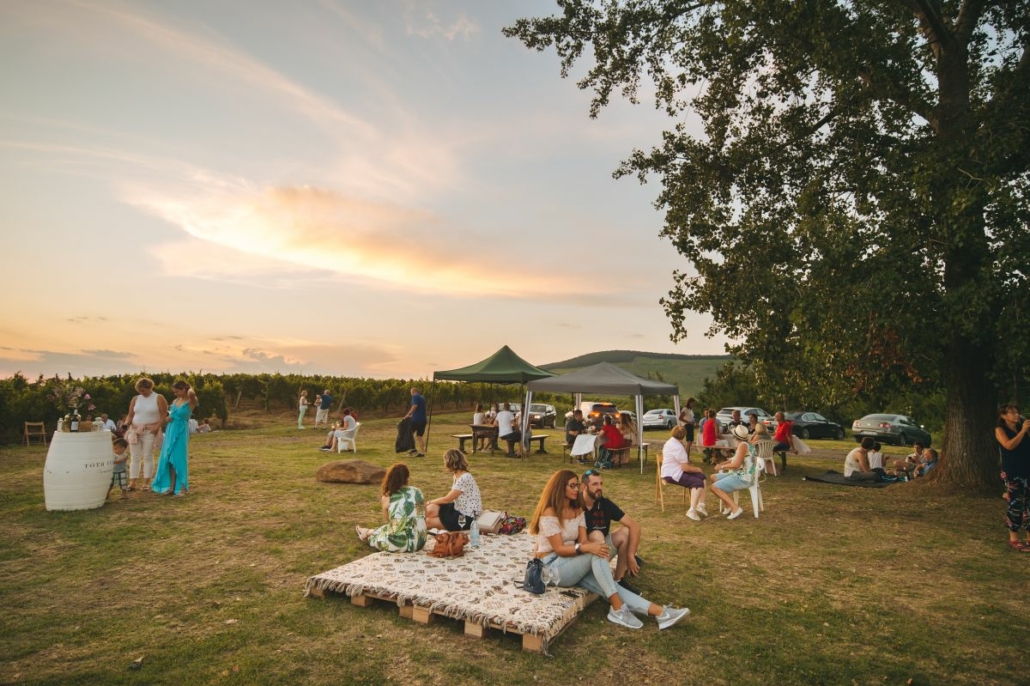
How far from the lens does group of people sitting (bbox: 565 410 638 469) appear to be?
51.3 feet

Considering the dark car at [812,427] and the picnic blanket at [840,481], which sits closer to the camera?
the picnic blanket at [840,481]

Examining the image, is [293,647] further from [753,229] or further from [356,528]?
[753,229]

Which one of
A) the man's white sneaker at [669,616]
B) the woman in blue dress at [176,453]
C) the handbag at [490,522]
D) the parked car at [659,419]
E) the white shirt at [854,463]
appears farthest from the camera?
the parked car at [659,419]

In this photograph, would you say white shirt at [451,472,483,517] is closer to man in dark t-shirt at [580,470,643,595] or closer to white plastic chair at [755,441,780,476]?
man in dark t-shirt at [580,470,643,595]

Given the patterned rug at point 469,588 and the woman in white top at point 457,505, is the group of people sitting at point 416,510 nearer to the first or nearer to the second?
the woman in white top at point 457,505

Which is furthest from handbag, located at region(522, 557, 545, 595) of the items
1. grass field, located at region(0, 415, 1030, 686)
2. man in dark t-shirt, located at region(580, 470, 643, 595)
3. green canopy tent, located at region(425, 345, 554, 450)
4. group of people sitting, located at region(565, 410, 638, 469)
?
green canopy tent, located at region(425, 345, 554, 450)

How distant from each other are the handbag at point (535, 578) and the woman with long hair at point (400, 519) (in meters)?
1.60

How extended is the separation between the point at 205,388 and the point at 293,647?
23.4 m

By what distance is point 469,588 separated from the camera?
17.9 feet

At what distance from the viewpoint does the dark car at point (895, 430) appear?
24.9m

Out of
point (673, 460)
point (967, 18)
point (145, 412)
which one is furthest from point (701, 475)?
point (967, 18)

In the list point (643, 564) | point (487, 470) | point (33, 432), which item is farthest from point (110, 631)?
point (33, 432)

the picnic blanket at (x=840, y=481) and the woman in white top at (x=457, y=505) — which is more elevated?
the woman in white top at (x=457, y=505)

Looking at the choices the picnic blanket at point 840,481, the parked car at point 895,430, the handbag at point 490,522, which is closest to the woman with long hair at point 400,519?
the handbag at point 490,522
